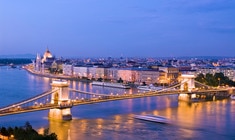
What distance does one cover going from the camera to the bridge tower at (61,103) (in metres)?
8.18

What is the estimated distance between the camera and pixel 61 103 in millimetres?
8289

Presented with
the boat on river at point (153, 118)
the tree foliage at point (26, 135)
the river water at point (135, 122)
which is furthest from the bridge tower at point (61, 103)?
the tree foliage at point (26, 135)

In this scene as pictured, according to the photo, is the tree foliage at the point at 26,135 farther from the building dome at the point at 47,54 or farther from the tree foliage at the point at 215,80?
the building dome at the point at 47,54

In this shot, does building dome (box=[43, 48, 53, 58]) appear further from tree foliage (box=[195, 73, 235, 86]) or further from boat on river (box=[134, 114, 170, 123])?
boat on river (box=[134, 114, 170, 123])

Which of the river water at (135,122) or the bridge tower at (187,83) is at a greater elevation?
the bridge tower at (187,83)

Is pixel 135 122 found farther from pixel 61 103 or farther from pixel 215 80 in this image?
pixel 215 80

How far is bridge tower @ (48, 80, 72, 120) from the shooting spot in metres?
8.18

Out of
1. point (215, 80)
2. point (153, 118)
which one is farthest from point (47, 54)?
point (153, 118)

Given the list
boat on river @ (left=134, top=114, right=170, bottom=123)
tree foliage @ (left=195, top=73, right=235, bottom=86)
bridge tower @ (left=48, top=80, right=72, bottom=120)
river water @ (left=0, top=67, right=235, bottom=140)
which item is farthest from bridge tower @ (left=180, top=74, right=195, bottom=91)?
bridge tower @ (left=48, top=80, right=72, bottom=120)

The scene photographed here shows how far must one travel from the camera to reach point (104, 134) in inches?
272

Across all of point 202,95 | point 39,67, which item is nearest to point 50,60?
point 39,67

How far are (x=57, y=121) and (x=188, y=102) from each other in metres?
4.88

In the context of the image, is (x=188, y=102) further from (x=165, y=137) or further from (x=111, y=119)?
(x=165, y=137)

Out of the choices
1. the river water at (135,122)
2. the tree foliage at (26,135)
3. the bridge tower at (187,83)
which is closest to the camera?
the tree foliage at (26,135)
